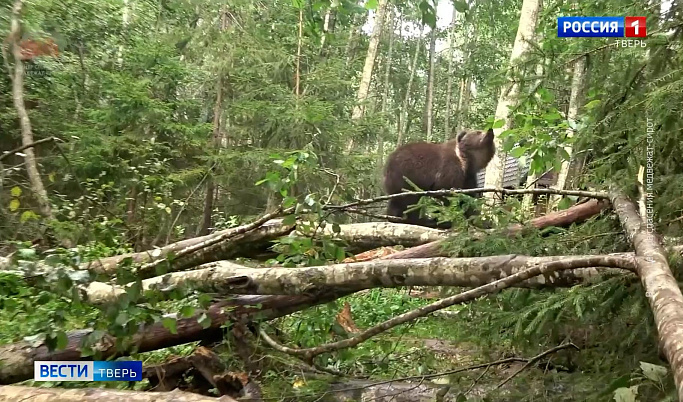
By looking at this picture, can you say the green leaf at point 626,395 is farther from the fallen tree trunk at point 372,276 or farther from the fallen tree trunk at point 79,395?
the fallen tree trunk at point 79,395

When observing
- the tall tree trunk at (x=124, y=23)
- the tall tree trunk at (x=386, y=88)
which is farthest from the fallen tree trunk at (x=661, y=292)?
the tall tree trunk at (x=124, y=23)

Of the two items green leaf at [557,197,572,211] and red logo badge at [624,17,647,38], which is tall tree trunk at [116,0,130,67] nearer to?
green leaf at [557,197,572,211]

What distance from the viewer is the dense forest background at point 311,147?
8.14 feet

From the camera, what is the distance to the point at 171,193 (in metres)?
8.99

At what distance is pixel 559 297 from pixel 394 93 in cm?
1757

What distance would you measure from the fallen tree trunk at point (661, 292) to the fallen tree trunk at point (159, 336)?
148cm

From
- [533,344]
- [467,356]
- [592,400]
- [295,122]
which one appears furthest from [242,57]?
[592,400]

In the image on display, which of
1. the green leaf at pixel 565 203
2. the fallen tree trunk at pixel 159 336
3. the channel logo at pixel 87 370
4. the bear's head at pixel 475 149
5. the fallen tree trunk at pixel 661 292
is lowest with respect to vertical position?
the channel logo at pixel 87 370

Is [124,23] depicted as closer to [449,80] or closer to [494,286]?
[494,286]

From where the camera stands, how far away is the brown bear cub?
7191 mm

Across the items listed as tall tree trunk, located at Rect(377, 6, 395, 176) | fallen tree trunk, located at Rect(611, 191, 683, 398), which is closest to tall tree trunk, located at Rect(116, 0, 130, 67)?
tall tree trunk, located at Rect(377, 6, 395, 176)

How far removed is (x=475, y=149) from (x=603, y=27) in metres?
4.47

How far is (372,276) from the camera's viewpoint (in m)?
2.59

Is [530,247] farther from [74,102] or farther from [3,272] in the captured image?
[74,102]
